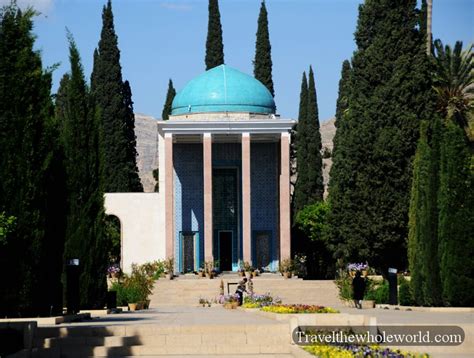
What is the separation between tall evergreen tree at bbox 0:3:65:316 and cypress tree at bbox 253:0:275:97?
35932 mm

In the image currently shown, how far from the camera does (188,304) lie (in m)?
42.7

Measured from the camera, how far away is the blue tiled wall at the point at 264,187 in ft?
172

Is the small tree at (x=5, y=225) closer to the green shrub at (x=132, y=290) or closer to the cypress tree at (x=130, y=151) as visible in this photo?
the green shrub at (x=132, y=290)

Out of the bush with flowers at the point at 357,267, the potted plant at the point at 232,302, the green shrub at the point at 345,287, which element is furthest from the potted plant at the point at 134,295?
the bush with flowers at the point at 357,267

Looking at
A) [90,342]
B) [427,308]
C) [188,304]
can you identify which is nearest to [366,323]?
[90,342]

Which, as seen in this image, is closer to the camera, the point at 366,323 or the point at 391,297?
the point at 366,323

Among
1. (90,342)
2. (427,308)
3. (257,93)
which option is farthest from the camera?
(257,93)

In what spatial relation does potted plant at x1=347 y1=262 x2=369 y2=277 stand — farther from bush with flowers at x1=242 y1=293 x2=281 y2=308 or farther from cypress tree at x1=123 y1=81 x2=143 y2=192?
cypress tree at x1=123 y1=81 x2=143 y2=192

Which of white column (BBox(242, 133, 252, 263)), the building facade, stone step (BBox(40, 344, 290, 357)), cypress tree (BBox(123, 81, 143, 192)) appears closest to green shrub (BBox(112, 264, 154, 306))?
white column (BBox(242, 133, 252, 263))

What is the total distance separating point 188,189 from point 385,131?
12579 mm

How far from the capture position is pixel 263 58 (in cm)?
5962

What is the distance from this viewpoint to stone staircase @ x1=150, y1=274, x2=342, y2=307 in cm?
4291

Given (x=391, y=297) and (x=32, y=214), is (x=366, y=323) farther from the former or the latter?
(x=391, y=297)

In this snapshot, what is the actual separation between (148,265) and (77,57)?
18908 millimetres
